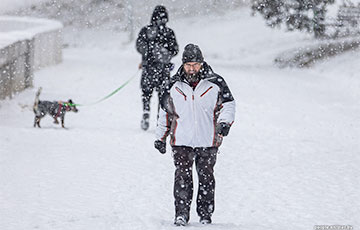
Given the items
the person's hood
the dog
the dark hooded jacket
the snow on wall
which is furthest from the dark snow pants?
the snow on wall

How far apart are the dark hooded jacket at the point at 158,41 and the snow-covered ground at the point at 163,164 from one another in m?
1.45

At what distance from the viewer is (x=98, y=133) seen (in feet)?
36.4

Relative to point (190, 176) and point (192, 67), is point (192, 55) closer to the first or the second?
point (192, 67)

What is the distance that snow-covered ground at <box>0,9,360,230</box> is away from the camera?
21.1 feet

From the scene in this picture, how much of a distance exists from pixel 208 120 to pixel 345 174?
3773mm

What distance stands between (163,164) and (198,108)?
3.50 meters

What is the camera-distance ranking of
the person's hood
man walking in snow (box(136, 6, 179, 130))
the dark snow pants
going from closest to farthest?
the person's hood < man walking in snow (box(136, 6, 179, 130)) < the dark snow pants

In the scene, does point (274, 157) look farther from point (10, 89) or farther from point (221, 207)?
point (10, 89)

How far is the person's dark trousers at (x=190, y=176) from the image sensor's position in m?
5.70

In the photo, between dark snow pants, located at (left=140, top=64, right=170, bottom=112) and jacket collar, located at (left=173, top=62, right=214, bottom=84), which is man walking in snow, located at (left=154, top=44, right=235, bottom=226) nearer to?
jacket collar, located at (left=173, top=62, right=214, bottom=84)

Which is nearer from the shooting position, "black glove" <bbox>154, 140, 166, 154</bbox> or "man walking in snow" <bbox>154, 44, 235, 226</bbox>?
"man walking in snow" <bbox>154, 44, 235, 226</bbox>

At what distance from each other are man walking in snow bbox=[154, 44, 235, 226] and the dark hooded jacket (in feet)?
16.0

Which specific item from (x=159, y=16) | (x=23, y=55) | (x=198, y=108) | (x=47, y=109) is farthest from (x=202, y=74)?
(x=23, y=55)

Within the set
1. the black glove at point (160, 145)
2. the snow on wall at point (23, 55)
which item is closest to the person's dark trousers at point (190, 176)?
the black glove at point (160, 145)
